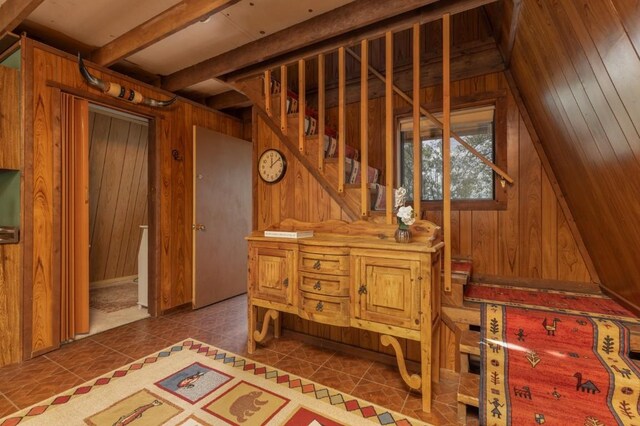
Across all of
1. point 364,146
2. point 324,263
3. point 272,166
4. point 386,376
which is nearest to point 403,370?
point 386,376

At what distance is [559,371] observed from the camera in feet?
5.18

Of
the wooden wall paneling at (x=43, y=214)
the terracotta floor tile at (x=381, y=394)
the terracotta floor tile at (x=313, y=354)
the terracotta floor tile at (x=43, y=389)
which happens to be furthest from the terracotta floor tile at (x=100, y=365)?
the terracotta floor tile at (x=381, y=394)

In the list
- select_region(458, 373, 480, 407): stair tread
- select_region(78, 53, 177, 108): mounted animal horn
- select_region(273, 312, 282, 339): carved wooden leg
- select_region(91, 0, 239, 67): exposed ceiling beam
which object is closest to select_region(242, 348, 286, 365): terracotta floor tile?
select_region(273, 312, 282, 339): carved wooden leg

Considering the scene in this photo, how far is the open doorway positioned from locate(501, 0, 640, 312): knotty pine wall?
165 inches

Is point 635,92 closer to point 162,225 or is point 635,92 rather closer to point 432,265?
point 432,265

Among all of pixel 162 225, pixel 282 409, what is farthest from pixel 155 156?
pixel 282 409

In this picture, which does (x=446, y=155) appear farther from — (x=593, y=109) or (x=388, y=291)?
(x=388, y=291)

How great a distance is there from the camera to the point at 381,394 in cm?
190

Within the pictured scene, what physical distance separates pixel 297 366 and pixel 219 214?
2236 mm

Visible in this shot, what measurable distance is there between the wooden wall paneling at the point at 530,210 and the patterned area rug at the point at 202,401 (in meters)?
1.71

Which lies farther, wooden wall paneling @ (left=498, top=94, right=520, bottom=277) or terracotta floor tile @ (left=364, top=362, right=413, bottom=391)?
wooden wall paneling @ (left=498, top=94, right=520, bottom=277)

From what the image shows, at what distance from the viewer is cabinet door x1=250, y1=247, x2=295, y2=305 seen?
7.24 ft

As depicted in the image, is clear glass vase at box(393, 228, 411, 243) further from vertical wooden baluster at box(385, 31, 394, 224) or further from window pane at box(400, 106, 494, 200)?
window pane at box(400, 106, 494, 200)

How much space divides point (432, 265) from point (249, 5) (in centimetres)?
224
